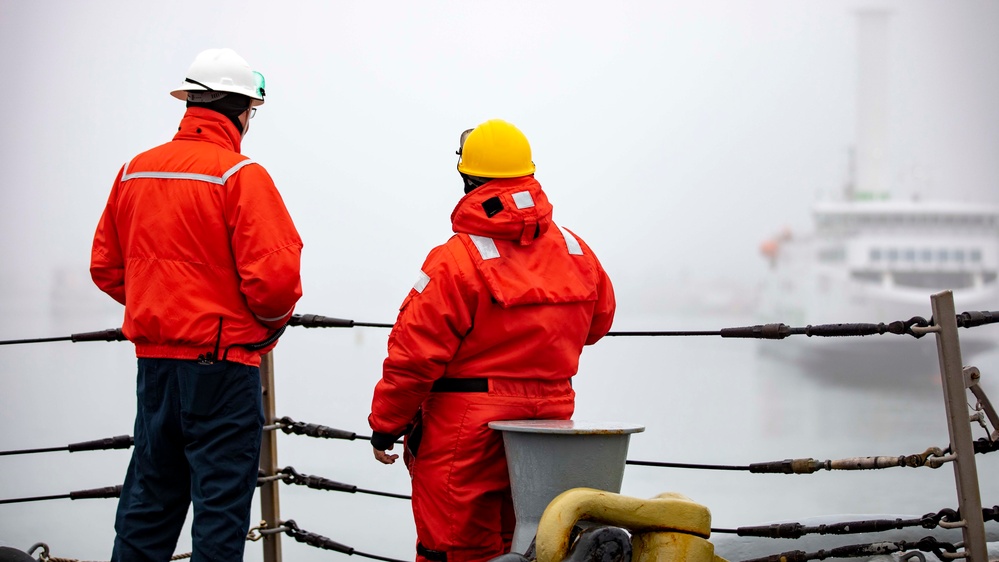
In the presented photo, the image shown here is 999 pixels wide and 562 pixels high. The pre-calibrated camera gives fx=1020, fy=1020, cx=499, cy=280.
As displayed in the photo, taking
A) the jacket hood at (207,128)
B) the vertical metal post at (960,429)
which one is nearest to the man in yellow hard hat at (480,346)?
the jacket hood at (207,128)

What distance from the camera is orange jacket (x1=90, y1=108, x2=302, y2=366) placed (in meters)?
1.71

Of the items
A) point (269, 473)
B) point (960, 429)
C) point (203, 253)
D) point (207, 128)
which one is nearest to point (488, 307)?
point (203, 253)

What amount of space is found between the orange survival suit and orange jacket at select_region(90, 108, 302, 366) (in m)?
0.25

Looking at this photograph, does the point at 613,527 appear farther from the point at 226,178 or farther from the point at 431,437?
the point at 226,178

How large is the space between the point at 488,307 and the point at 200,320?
49 cm

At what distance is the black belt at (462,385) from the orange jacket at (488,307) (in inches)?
0.4

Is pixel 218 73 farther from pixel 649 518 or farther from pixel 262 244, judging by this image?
pixel 649 518

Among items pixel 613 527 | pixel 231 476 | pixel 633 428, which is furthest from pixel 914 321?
pixel 231 476

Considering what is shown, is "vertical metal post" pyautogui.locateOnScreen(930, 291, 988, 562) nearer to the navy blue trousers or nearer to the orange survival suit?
the orange survival suit

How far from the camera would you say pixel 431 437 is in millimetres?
1688

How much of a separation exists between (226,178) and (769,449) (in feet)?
135

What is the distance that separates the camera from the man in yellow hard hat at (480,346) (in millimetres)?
1626

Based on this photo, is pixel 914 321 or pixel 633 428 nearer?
pixel 633 428

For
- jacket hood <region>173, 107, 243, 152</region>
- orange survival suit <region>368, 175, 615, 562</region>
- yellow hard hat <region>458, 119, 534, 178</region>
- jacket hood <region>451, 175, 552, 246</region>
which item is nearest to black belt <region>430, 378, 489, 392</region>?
orange survival suit <region>368, 175, 615, 562</region>
